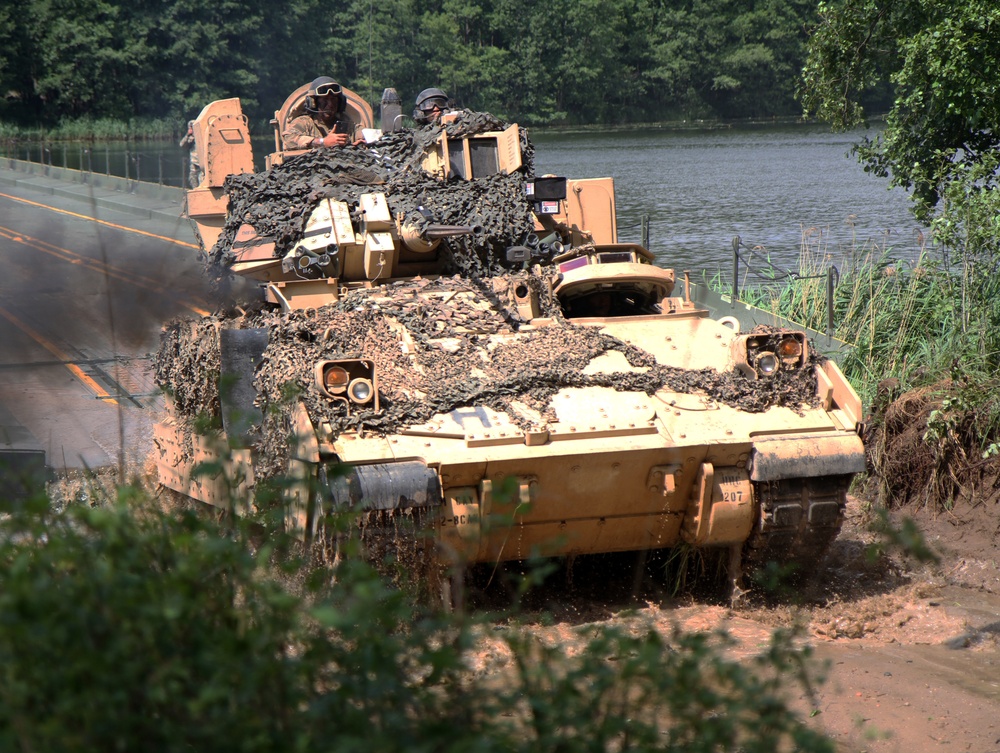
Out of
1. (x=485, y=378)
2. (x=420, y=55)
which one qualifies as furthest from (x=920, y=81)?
(x=420, y=55)

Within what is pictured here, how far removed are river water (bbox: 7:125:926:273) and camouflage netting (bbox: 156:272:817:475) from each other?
20.4ft

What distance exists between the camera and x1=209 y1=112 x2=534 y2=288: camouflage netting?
8344 millimetres

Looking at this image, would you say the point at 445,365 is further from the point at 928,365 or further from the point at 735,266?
the point at 735,266

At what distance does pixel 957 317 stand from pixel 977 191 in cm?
113

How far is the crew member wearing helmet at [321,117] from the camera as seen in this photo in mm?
9859

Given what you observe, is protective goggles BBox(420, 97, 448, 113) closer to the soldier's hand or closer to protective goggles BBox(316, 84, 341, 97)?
protective goggles BBox(316, 84, 341, 97)

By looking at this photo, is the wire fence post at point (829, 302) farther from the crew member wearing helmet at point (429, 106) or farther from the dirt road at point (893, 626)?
the crew member wearing helmet at point (429, 106)

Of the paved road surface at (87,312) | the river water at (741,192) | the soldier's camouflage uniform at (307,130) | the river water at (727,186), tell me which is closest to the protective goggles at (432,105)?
the soldier's camouflage uniform at (307,130)

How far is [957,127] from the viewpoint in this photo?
1198cm

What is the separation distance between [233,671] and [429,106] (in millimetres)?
7848

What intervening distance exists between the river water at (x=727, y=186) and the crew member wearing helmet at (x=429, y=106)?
4740mm

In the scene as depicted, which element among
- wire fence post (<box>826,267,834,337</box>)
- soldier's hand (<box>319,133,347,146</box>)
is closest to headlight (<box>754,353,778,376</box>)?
soldier's hand (<box>319,133,347,146</box>)

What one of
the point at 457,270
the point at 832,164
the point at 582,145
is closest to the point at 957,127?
the point at 457,270

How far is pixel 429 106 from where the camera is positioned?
10219 millimetres
